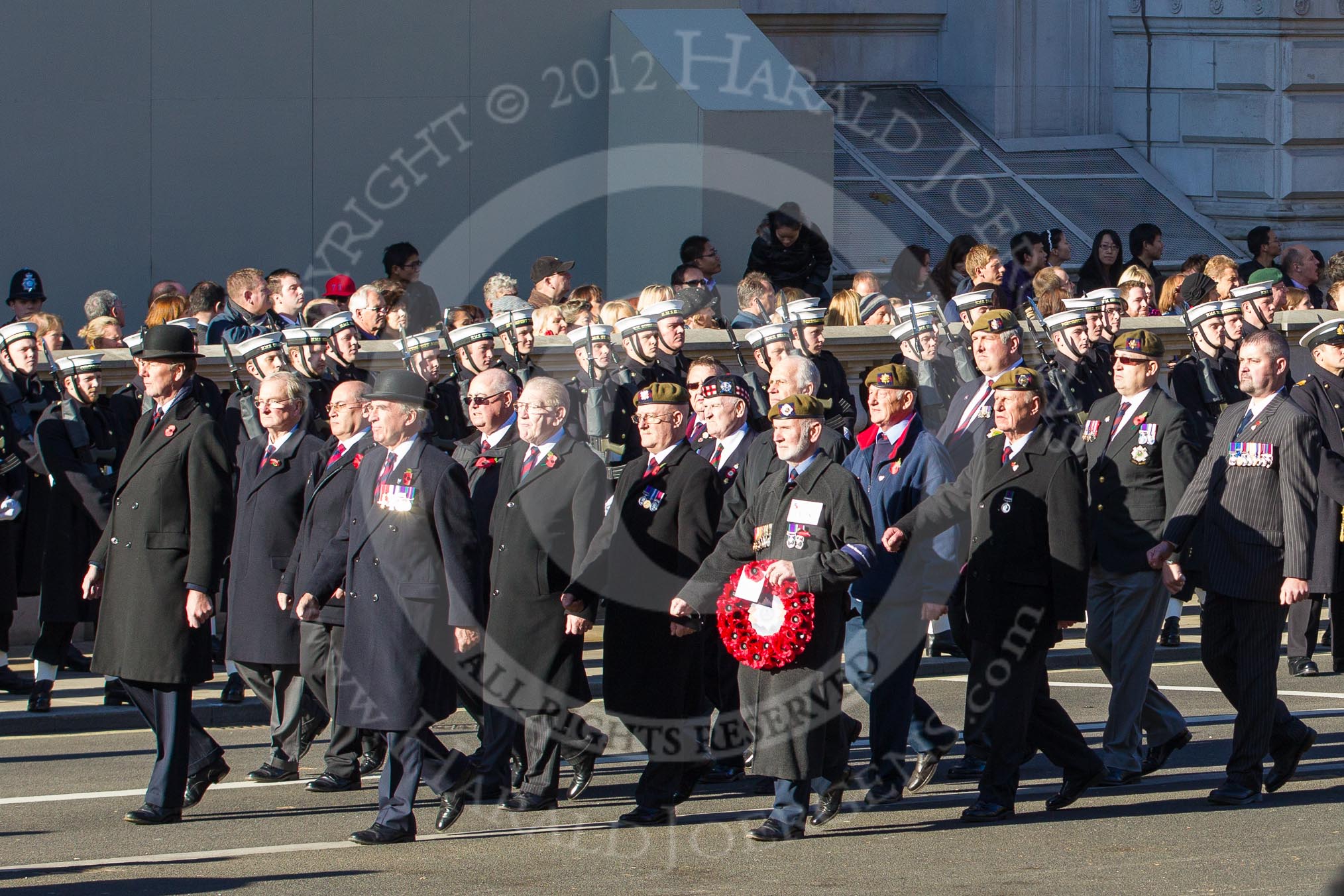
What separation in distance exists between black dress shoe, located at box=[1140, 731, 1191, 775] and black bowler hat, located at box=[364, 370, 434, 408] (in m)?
3.56

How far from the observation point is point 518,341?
12977 millimetres

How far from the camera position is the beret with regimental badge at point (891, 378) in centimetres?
949

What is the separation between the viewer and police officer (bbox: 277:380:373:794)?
9336 mm

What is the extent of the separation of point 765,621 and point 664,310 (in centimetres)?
447

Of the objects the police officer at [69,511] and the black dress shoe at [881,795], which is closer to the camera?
the black dress shoe at [881,795]

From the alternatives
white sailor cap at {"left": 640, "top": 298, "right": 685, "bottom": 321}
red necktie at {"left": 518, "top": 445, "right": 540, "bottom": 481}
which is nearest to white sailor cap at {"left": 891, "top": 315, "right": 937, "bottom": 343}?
white sailor cap at {"left": 640, "top": 298, "right": 685, "bottom": 321}

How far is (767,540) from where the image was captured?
27.9 ft

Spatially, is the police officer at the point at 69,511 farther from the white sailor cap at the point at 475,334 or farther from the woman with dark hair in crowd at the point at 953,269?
the woman with dark hair in crowd at the point at 953,269

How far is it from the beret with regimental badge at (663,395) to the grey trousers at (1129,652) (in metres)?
1.99

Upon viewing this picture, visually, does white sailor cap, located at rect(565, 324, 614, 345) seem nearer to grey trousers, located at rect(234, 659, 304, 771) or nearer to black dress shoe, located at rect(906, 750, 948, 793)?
grey trousers, located at rect(234, 659, 304, 771)

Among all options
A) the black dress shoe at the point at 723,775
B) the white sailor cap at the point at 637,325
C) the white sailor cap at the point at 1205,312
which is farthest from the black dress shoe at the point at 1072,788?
the white sailor cap at the point at 1205,312

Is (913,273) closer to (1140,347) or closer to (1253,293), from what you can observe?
(1253,293)

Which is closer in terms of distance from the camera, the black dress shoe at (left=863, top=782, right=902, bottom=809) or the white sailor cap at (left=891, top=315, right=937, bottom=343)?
the black dress shoe at (left=863, top=782, right=902, bottom=809)

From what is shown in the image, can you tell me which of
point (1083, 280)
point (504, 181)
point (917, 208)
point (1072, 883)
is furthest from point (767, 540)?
point (917, 208)
